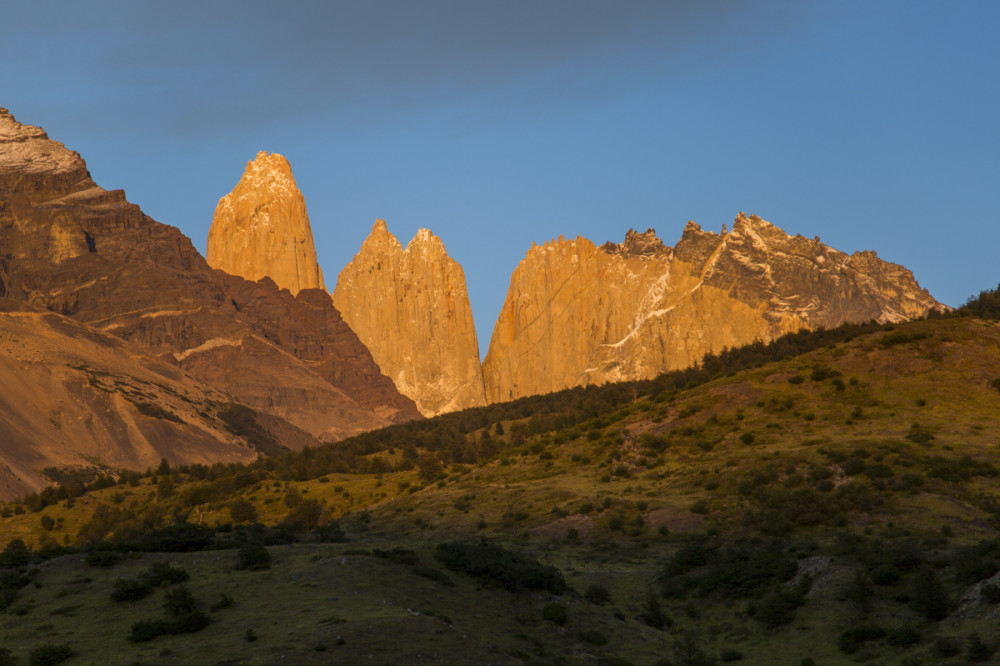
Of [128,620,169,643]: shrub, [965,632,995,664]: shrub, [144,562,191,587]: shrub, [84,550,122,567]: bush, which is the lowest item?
[965,632,995,664]: shrub

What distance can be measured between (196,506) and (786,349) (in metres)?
70.5

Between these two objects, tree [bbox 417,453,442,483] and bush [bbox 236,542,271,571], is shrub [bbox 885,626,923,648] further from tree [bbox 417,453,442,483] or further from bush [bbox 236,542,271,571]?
tree [bbox 417,453,442,483]

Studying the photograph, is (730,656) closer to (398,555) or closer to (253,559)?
(398,555)

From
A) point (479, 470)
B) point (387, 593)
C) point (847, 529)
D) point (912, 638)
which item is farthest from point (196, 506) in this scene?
point (912, 638)

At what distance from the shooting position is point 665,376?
5320 inches

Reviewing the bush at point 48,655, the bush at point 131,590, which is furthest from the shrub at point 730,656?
the bush at point 48,655

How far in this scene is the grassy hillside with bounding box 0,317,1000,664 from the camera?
103 feet

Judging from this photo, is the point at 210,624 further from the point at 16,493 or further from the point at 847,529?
the point at 16,493

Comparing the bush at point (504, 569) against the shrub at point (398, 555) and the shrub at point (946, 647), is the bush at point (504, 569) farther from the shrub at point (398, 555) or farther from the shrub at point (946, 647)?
the shrub at point (946, 647)

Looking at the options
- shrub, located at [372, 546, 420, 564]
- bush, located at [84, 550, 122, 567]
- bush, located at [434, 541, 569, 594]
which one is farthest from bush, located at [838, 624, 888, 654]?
bush, located at [84, 550, 122, 567]

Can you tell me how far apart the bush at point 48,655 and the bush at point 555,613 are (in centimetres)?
1583

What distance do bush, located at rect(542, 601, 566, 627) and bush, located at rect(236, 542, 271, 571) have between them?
34.1ft

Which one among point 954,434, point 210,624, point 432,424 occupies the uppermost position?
point 432,424

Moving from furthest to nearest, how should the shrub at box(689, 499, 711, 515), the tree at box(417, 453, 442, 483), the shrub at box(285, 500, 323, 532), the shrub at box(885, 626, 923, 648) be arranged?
the tree at box(417, 453, 442, 483) < the shrub at box(285, 500, 323, 532) < the shrub at box(689, 499, 711, 515) < the shrub at box(885, 626, 923, 648)
